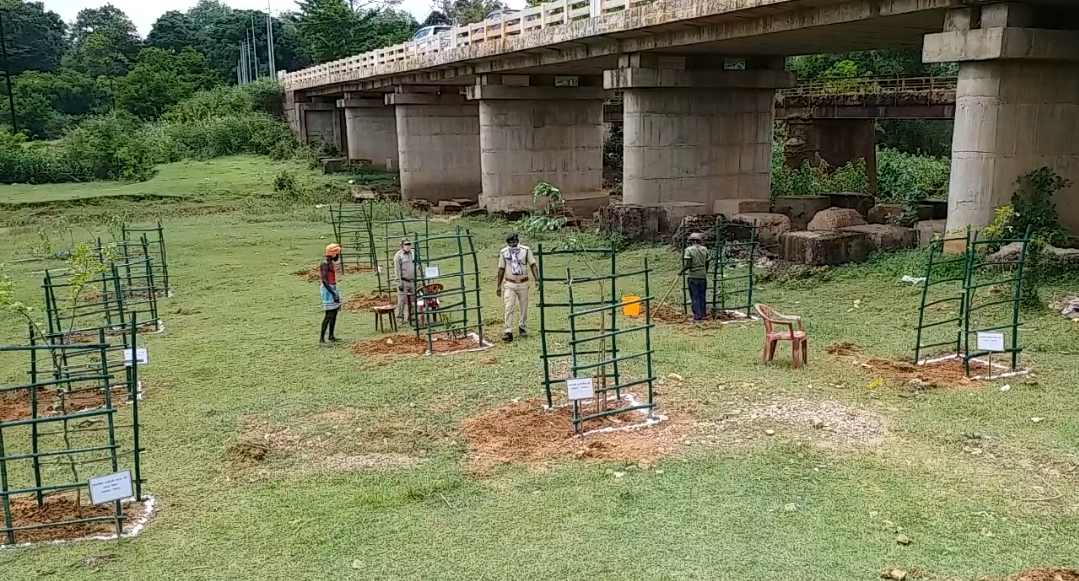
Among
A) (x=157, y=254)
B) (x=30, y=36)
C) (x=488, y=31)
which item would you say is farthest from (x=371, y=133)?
(x=30, y=36)

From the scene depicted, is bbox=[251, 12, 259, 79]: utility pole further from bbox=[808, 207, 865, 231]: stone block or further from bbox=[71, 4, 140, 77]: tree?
bbox=[808, 207, 865, 231]: stone block

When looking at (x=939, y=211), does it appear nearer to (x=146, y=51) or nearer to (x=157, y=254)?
(x=157, y=254)

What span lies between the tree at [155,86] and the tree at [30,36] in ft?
54.5

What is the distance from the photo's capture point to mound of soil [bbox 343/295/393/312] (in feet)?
48.8

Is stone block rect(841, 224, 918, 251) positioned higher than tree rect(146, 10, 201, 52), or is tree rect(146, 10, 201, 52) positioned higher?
tree rect(146, 10, 201, 52)

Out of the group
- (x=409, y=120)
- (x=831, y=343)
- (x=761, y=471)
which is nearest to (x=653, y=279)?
(x=831, y=343)

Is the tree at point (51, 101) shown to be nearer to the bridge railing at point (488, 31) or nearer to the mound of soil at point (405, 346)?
the bridge railing at point (488, 31)

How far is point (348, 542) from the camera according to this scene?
6371 millimetres

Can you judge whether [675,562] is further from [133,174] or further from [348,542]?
[133,174]

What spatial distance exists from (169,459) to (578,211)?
21573 millimetres

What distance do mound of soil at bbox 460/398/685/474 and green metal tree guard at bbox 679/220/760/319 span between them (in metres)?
4.37

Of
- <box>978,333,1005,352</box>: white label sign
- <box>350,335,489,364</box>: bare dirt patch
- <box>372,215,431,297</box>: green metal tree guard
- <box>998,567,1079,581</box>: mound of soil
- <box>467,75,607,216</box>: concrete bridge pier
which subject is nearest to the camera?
<box>998,567,1079,581</box>: mound of soil

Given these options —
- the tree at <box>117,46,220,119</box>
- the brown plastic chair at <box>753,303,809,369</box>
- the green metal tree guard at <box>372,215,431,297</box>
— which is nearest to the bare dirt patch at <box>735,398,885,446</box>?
the brown plastic chair at <box>753,303,809,369</box>

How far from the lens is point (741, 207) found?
21922 mm
